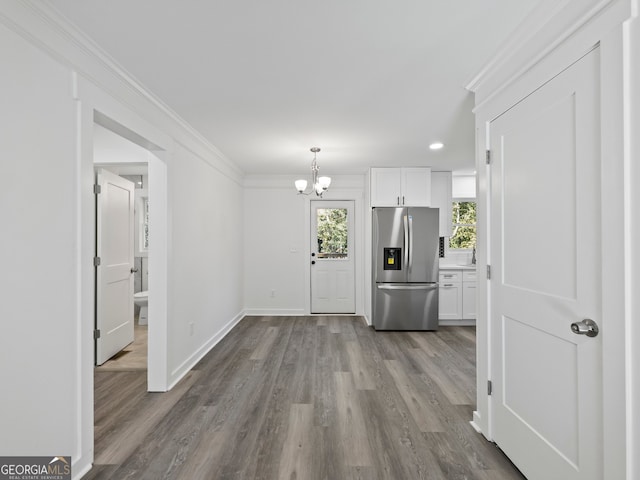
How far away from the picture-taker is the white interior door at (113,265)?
138 inches

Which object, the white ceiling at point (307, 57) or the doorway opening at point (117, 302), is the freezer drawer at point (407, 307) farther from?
the doorway opening at point (117, 302)

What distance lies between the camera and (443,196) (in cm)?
527

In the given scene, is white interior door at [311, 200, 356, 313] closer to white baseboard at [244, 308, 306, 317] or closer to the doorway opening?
white baseboard at [244, 308, 306, 317]

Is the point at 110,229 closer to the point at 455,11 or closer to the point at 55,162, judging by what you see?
the point at 55,162

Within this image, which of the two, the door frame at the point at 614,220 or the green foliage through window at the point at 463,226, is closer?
the door frame at the point at 614,220

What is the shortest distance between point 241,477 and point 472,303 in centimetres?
418

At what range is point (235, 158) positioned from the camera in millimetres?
4465

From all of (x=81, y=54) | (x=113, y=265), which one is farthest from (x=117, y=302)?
(x=81, y=54)

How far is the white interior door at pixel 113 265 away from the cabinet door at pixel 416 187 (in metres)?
3.64

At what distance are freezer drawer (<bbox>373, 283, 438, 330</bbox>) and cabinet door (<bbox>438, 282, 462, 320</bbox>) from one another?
11.3 inches

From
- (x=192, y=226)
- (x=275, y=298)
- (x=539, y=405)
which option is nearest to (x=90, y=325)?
(x=192, y=226)

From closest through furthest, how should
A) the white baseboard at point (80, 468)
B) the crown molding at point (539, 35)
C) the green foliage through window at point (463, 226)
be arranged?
the crown molding at point (539, 35)
the white baseboard at point (80, 468)
the green foliage through window at point (463, 226)

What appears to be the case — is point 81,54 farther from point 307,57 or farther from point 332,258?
point 332,258

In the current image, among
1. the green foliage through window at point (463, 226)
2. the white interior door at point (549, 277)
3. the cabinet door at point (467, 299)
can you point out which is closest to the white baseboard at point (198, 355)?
the white interior door at point (549, 277)
